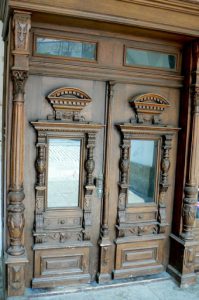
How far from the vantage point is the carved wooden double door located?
2723mm

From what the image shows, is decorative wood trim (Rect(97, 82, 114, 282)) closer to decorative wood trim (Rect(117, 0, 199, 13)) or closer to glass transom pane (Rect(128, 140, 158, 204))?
glass transom pane (Rect(128, 140, 158, 204))

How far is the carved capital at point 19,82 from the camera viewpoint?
2367mm

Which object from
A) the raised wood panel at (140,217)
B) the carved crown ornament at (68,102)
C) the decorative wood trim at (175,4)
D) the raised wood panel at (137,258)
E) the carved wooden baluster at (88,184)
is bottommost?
the raised wood panel at (137,258)

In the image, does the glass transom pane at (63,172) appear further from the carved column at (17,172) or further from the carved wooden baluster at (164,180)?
the carved wooden baluster at (164,180)

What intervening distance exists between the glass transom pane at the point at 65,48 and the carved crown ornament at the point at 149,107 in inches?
21.7

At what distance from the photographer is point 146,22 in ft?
8.55

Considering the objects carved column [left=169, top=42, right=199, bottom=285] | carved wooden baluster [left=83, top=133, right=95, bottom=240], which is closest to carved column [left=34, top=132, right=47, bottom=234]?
carved wooden baluster [left=83, top=133, right=95, bottom=240]

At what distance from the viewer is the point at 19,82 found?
2.40m

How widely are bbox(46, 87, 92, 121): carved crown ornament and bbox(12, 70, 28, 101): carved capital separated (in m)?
0.29

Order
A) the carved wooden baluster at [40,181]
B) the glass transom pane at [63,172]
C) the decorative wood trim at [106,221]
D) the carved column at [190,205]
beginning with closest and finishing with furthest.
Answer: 1. the carved wooden baluster at [40,181]
2. the glass transom pane at [63,172]
3. the decorative wood trim at [106,221]
4. the carved column at [190,205]

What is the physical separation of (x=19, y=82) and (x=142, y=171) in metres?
1.41

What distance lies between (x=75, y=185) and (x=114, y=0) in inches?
60.8

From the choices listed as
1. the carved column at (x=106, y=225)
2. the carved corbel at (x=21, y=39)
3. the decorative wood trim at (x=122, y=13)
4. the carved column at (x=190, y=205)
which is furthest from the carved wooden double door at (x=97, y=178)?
the decorative wood trim at (x=122, y=13)

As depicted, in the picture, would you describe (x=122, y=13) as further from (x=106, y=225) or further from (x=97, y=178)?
(x=106, y=225)
